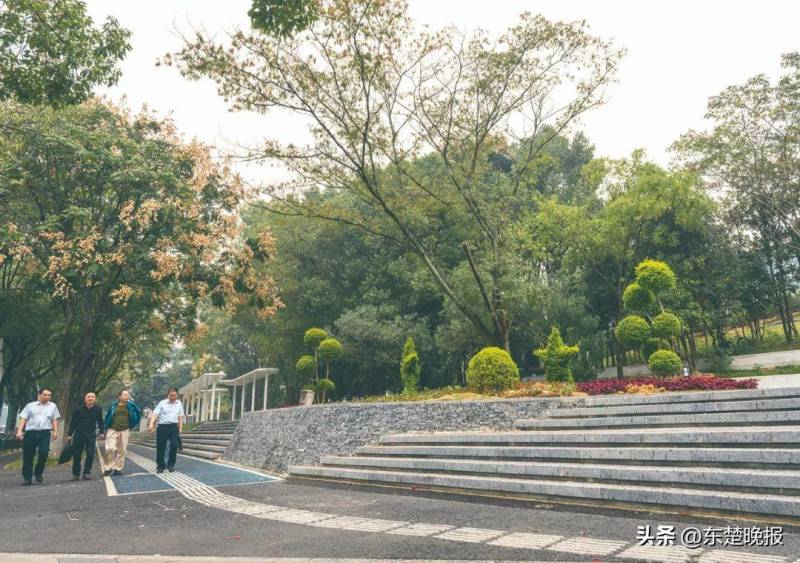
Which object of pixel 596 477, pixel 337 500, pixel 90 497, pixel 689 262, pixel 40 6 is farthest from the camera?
pixel 689 262

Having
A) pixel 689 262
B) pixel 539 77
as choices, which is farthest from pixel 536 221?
pixel 539 77

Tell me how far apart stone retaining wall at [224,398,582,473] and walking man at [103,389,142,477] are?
3350 millimetres

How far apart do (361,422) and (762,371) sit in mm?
18386

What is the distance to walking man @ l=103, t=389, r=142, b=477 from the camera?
10922 millimetres

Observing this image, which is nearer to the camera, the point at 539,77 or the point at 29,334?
the point at 539,77

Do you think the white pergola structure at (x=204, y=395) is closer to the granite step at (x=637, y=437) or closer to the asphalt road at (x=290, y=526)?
the granite step at (x=637, y=437)

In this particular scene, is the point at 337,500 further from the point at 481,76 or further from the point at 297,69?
the point at 481,76

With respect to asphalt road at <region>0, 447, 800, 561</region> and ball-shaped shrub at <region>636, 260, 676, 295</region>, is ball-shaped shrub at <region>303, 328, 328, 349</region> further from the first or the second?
ball-shaped shrub at <region>636, 260, 676, 295</region>

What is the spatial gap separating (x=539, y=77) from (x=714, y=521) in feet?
46.1

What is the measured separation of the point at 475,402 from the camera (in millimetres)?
10570

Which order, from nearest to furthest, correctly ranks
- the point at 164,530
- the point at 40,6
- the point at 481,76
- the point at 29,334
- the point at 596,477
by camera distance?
1. the point at 164,530
2. the point at 596,477
3. the point at 40,6
4. the point at 481,76
5. the point at 29,334

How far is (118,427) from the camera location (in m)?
10.9

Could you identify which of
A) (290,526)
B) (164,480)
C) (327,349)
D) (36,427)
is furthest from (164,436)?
(290,526)

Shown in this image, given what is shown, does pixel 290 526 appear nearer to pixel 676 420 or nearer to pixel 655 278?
pixel 676 420
